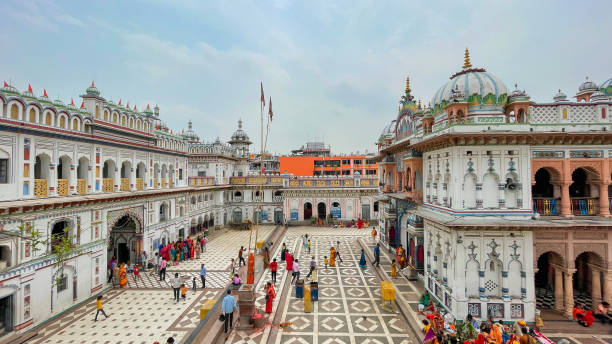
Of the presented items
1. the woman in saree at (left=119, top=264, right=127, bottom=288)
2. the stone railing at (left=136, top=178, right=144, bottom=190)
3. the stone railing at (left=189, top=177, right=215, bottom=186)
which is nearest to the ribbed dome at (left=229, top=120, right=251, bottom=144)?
the stone railing at (left=189, top=177, right=215, bottom=186)

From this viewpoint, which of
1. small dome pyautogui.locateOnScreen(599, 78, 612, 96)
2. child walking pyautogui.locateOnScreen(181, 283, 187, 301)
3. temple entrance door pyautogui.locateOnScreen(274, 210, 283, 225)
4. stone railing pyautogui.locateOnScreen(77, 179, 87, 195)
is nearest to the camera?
small dome pyautogui.locateOnScreen(599, 78, 612, 96)

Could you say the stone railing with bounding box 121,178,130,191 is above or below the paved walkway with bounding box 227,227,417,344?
above

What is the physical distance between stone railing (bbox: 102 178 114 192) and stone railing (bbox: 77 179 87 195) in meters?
1.27

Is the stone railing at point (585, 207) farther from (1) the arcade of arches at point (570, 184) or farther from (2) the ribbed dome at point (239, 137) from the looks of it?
(2) the ribbed dome at point (239, 137)

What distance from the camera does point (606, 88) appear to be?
13.3 meters

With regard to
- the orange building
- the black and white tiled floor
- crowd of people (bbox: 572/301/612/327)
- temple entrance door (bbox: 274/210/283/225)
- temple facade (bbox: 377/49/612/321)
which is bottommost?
the black and white tiled floor

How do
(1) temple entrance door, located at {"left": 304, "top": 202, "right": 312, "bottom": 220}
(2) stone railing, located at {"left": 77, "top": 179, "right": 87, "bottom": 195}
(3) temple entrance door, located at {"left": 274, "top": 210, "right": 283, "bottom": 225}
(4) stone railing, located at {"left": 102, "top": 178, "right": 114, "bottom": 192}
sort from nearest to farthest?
(2) stone railing, located at {"left": 77, "top": 179, "right": 87, "bottom": 195}, (4) stone railing, located at {"left": 102, "top": 178, "right": 114, "bottom": 192}, (1) temple entrance door, located at {"left": 304, "top": 202, "right": 312, "bottom": 220}, (3) temple entrance door, located at {"left": 274, "top": 210, "right": 283, "bottom": 225}

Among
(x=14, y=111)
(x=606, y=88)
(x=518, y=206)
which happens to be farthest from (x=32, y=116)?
(x=606, y=88)

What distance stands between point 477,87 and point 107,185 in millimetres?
19919

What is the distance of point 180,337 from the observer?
36.5ft

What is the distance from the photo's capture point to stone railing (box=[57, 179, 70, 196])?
1350cm

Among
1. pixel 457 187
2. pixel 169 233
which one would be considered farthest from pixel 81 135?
pixel 457 187

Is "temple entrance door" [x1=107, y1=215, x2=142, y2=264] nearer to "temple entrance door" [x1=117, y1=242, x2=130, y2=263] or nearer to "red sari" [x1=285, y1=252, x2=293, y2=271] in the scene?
"temple entrance door" [x1=117, y1=242, x2=130, y2=263]

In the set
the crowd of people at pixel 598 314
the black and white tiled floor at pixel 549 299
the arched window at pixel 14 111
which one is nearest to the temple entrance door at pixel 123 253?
the arched window at pixel 14 111
